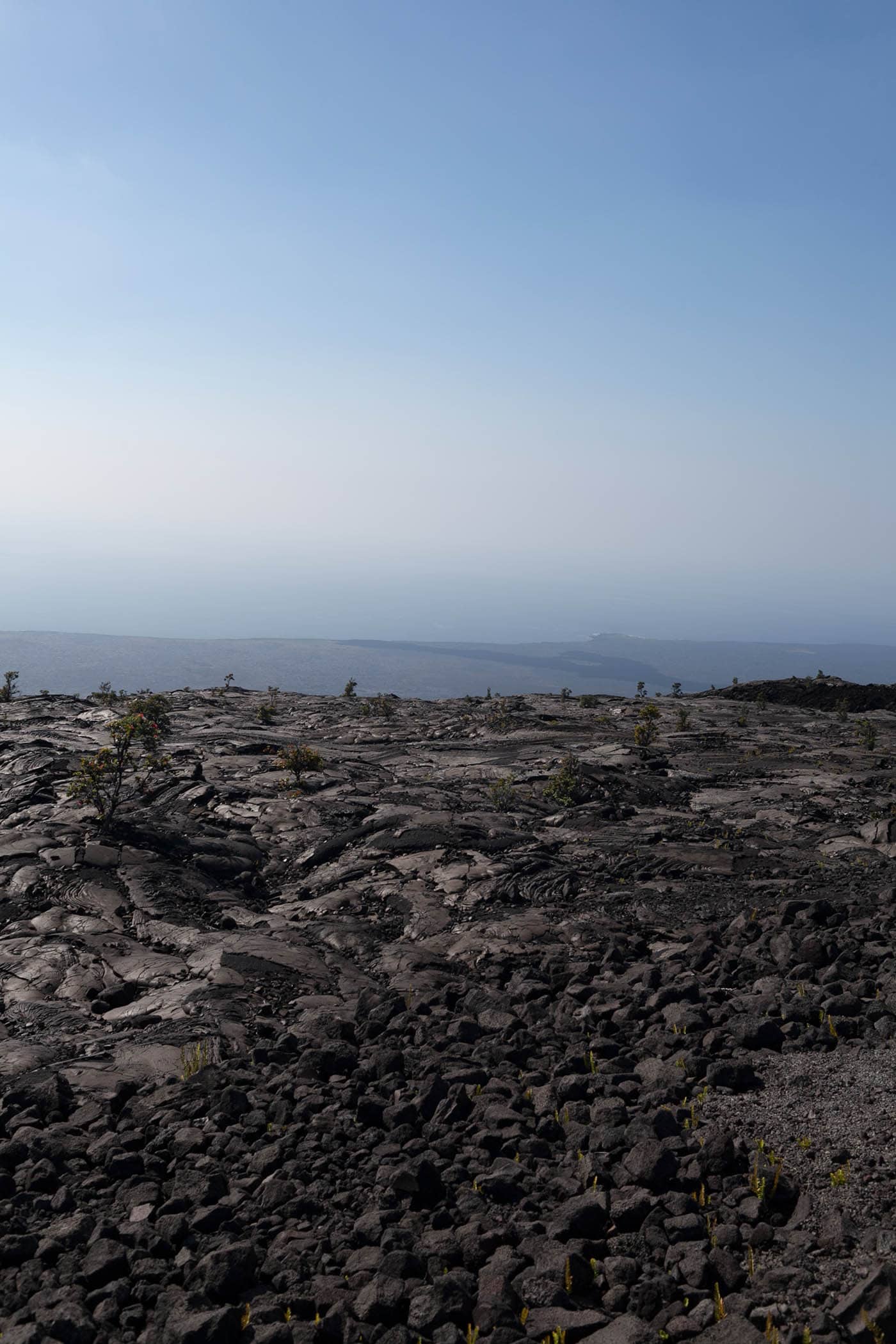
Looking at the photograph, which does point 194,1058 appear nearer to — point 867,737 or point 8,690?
point 867,737

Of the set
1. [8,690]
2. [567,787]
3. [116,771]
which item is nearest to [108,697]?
[8,690]

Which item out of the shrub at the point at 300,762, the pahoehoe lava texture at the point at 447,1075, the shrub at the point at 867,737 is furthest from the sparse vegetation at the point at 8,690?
the shrub at the point at 867,737

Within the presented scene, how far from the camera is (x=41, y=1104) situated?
764 centimetres

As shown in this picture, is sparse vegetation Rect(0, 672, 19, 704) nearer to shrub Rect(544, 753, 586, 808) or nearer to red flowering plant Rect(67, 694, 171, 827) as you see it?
red flowering plant Rect(67, 694, 171, 827)

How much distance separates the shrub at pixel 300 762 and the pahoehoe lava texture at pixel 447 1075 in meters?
2.55

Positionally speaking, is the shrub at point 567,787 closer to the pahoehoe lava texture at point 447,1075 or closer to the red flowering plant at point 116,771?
the pahoehoe lava texture at point 447,1075

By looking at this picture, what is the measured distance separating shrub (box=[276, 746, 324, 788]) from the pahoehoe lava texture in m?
2.55

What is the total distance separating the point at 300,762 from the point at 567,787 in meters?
7.04

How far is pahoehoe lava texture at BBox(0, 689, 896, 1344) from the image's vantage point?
213 inches

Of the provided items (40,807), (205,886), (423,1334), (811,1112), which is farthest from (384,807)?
(423,1334)

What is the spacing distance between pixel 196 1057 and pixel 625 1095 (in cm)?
460

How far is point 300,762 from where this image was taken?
2067cm

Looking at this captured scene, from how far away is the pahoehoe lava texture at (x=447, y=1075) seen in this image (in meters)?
5.40

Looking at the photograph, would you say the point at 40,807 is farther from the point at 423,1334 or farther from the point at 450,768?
the point at 423,1334
